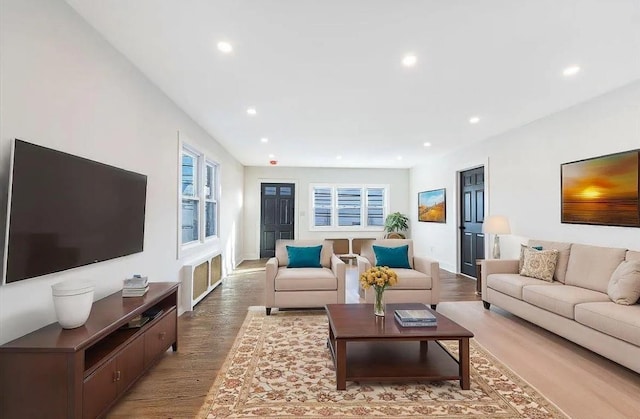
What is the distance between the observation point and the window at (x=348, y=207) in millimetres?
8641

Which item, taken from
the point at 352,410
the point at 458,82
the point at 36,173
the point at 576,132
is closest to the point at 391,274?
the point at 352,410

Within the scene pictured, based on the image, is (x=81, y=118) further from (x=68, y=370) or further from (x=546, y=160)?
(x=546, y=160)

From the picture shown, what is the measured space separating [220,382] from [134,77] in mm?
2651

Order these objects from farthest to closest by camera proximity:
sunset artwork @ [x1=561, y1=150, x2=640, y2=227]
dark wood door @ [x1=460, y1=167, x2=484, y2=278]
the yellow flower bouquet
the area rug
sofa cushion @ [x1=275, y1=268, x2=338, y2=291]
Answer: dark wood door @ [x1=460, y1=167, x2=484, y2=278]
sofa cushion @ [x1=275, y1=268, x2=338, y2=291]
sunset artwork @ [x1=561, y1=150, x2=640, y2=227]
the yellow flower bouquet
the area rug

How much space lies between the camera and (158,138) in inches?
132

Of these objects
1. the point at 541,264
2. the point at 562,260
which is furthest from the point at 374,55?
the point at 562,260

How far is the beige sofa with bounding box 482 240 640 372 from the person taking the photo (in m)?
2.39

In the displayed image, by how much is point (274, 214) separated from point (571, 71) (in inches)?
266

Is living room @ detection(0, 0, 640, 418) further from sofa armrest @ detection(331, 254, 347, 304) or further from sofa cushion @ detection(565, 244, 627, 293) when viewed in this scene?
sofa armrest @ detection(331, 254, 347, 304)

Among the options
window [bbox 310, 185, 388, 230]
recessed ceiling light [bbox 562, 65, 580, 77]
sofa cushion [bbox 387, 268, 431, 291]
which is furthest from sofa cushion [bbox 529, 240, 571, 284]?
window [bbox 310, 185, 388, 230]

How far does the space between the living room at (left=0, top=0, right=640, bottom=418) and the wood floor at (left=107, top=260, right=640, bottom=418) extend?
0.72 m

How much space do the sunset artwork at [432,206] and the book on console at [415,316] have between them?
4.58 m

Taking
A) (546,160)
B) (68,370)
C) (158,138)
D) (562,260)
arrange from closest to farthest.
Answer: (68,370), (158,138), (562,260), (546,160)

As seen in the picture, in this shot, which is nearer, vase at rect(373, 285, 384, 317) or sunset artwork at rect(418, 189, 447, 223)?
vase at rect(373, 285, 384, 317)
